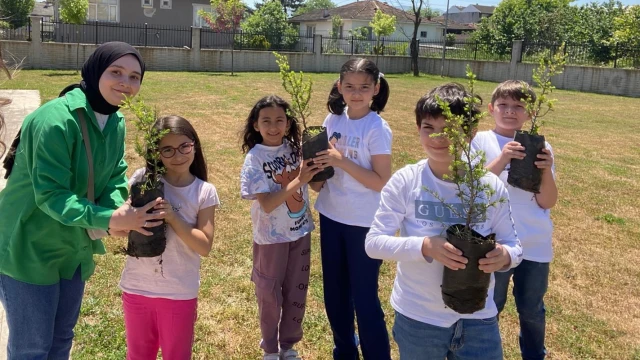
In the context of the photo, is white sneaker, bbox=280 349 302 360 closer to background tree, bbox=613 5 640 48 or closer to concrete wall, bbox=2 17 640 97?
concrete wall, bbox=2 17 640 97

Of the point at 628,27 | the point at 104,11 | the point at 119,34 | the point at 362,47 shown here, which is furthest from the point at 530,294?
the point at 104,11

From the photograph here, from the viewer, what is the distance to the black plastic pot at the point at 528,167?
2.65 meters

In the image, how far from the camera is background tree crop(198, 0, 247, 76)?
32.9 m

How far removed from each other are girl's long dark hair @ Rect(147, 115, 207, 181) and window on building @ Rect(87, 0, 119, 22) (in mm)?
34771

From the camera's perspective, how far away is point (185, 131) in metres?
2.69

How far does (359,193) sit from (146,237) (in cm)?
119

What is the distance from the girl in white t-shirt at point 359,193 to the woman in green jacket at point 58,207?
109 centimetres

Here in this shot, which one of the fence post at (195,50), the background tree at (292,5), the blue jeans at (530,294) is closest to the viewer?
the blue jeans at (530,294)

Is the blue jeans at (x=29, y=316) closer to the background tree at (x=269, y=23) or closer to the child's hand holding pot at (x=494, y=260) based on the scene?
the child's hand holding pot at (x=494, y=260)

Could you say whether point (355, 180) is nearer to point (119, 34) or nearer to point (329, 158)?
point (329, 158)

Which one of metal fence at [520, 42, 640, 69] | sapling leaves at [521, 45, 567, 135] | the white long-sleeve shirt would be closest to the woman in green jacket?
the white long-sleeve shirt

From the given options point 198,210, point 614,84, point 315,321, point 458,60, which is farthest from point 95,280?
point 458,60

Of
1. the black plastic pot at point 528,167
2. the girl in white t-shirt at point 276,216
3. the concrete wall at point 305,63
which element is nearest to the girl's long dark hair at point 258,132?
the girl in white t-shirt at point 276,216

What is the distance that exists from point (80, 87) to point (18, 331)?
105 cm
